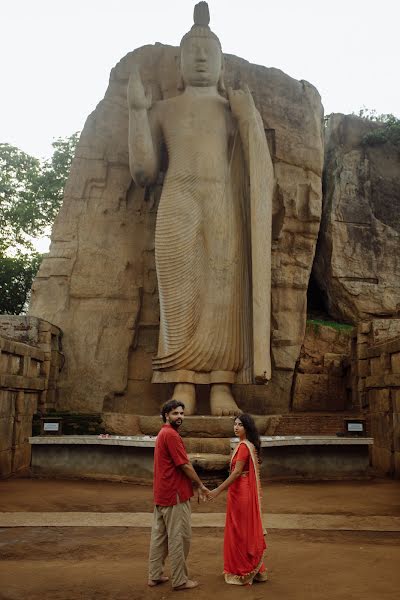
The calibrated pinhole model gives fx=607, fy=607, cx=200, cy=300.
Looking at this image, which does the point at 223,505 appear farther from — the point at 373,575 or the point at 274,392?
the point at 274,392

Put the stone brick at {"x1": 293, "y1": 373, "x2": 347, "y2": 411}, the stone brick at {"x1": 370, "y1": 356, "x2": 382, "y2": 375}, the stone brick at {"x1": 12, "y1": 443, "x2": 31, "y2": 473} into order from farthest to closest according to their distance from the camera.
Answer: the stone brick at {"x1": 293, "y1": 373, "x2": 347, "y2": 411} < the stone brick at {"x1": 370, "y1": 356, "x2": 382, "y2": 375} < the stone brick at {"x1": 12, "y1": 443, "x2": 31, "y2": 473}

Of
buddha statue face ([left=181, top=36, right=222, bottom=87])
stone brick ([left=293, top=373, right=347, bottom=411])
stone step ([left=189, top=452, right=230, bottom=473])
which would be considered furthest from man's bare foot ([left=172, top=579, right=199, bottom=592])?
stone brick ([left=293, top=373, right=347, bottom=411])

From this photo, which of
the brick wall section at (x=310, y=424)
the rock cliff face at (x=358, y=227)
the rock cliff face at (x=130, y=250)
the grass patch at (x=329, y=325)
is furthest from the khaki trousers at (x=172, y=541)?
the rock cliff face at (x=358, y=227)

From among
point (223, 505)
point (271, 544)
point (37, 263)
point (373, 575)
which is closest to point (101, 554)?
point (271, 544)

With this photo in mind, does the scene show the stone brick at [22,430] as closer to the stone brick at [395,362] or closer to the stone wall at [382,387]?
the stone wall at [382,387]

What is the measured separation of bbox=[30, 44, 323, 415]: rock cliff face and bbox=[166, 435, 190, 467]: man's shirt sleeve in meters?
5.45

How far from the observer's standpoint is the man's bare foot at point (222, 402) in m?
7.30

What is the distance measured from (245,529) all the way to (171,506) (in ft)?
1.35

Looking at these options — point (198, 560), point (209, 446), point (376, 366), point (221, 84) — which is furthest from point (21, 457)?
point (221, 84)

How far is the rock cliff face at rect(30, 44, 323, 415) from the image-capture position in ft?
28.9

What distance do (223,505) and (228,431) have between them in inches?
62.1

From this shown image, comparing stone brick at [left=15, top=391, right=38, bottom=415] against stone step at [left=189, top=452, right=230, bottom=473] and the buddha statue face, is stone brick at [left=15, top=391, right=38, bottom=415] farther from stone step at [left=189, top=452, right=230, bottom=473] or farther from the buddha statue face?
the buddha statue face

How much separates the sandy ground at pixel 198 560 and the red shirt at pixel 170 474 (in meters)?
0.44

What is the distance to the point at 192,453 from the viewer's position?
661 centimetres
